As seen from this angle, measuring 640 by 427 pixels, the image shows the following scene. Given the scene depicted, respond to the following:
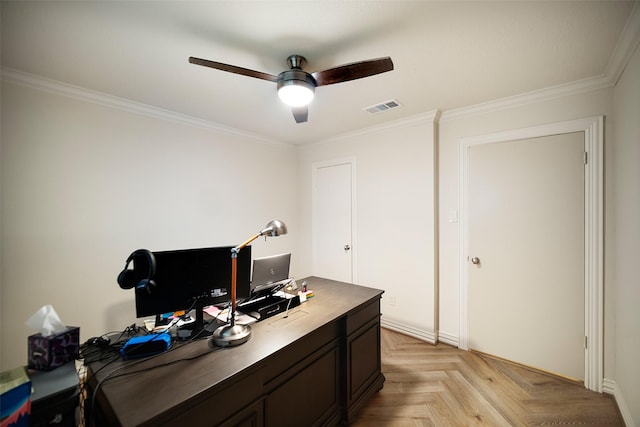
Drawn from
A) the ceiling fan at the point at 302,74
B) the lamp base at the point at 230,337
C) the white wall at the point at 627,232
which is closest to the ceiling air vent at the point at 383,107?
the ceiling fan at the point at 302,74

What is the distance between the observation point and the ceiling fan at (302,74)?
4.75ft

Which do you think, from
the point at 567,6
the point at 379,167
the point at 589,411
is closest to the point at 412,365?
the point at 589,411

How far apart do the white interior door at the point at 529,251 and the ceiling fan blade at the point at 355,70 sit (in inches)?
69.4

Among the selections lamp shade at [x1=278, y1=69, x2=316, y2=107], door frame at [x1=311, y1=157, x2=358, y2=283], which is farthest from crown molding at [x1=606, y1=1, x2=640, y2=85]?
door frame at [x1=311, y1=157, x2=358, y2=283]

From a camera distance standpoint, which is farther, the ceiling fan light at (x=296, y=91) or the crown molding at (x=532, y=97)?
the crown molding at (x=532, y=97)

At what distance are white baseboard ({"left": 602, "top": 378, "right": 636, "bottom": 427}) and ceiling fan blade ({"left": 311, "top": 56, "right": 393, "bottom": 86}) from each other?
271 centimetres

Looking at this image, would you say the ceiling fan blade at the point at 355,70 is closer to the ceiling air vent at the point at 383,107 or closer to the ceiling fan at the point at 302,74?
the ceiling fan at the point at 302,74

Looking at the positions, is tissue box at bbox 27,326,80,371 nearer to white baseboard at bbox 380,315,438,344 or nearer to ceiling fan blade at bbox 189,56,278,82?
ceiling fan blade at bbox 189,56,278,82

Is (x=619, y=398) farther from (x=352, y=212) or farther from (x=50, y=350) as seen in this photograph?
(x=50, y=350)

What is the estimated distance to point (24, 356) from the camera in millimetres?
2043

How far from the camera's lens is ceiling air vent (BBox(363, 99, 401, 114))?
259 cm

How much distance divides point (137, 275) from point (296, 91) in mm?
1420

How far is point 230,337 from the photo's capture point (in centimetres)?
133

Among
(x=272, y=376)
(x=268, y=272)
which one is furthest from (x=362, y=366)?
(x=268, y=272)
